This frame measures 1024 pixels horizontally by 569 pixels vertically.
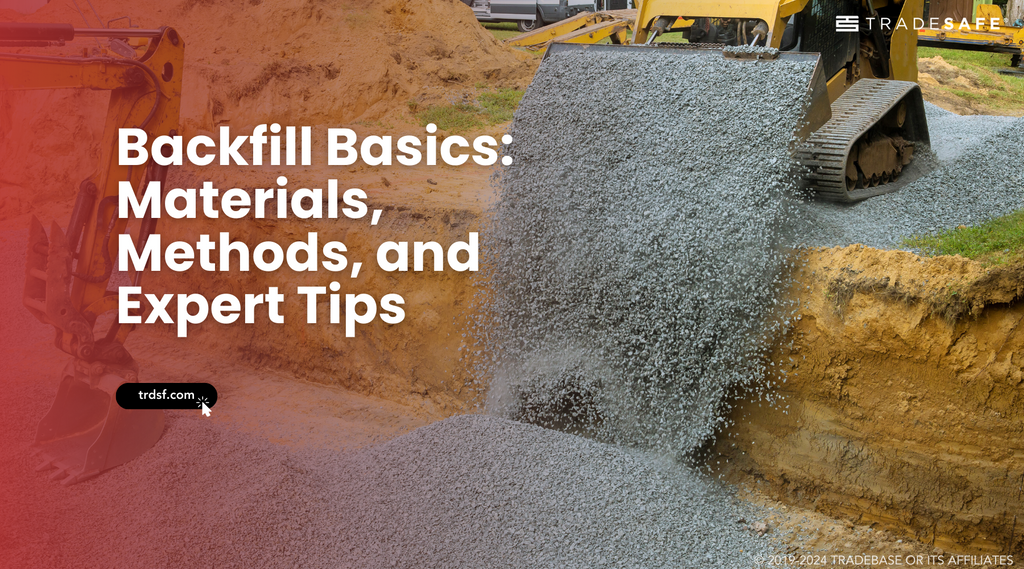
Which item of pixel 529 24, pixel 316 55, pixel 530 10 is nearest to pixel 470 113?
pixel 316 55

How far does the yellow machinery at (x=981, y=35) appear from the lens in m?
13.7

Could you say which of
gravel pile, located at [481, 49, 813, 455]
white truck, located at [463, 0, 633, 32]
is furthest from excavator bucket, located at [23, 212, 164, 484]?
white truck, located at [463, 0, 633, 32]

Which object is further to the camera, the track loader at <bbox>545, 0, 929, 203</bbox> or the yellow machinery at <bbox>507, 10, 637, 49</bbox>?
the yellow machinery at <bbox>507, 10, 637, 49</bbox>

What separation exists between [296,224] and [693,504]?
4.06 metres

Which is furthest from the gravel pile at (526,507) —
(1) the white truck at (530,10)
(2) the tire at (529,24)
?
(2) the tire at (529,24)

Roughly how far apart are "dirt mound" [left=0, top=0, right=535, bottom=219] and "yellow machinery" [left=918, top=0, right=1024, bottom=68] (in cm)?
786

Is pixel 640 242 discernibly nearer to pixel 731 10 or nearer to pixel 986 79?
pixel 731 10

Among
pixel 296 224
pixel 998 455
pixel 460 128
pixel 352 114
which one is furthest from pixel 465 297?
pixel 352 114

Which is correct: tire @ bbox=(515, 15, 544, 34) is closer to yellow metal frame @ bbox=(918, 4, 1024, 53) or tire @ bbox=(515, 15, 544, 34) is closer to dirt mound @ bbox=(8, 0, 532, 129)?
dirt mound @ bbox=(8, 0, 532, 129)

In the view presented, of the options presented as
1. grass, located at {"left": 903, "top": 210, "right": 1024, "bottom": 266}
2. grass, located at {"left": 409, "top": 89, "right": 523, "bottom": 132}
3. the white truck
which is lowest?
grass, located at {"left": 903, "top": 210, "right": 1024, "bottom": 266}

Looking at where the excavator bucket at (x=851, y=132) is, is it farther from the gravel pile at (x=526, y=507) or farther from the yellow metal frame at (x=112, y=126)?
the yellow metal frame at (x=112, y=126)

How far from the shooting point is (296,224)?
648 centimetres

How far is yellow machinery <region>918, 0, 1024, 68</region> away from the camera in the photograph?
13.7 m

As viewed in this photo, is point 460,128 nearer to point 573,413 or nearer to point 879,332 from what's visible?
point 573,413
